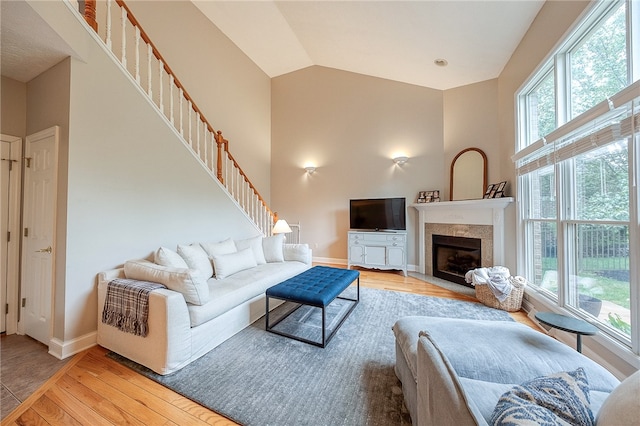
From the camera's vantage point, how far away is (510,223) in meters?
3.36

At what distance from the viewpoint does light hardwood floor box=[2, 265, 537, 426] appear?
1.41 metres

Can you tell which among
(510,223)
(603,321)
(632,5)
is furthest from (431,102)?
(603,321)

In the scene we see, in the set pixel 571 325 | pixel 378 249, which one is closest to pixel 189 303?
pixel 571 325

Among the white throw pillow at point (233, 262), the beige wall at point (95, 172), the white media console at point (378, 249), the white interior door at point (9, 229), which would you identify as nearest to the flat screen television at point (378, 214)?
the white media console at point (378, 249)

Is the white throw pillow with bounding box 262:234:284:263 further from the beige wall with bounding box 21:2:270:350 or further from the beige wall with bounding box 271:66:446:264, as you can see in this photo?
the beige wall with bounding box 271:66:446:264

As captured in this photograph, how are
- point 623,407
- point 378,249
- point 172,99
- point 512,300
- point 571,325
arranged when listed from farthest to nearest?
point 378,249 → point 172,99 → point 512,300 → point 571,325 → point 623,407

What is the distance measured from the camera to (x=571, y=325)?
1.51 metres

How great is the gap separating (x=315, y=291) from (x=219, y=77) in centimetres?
477

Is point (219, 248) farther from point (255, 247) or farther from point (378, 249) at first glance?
point (378, 249)

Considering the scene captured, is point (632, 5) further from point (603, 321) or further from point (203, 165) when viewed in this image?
point (203, 165)

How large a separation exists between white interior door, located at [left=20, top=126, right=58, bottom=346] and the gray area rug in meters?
0.91

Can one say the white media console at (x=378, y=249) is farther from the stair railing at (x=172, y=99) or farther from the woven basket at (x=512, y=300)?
the stair railing at (x=172, y=99)

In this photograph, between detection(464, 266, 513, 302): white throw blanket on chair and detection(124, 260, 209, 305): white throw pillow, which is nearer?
detection(124, 260, 209, 305): white throw pillow

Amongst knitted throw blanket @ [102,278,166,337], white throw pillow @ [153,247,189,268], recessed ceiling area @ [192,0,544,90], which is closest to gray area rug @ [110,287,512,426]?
knitted throw blanket @ [102,278,166,337]
